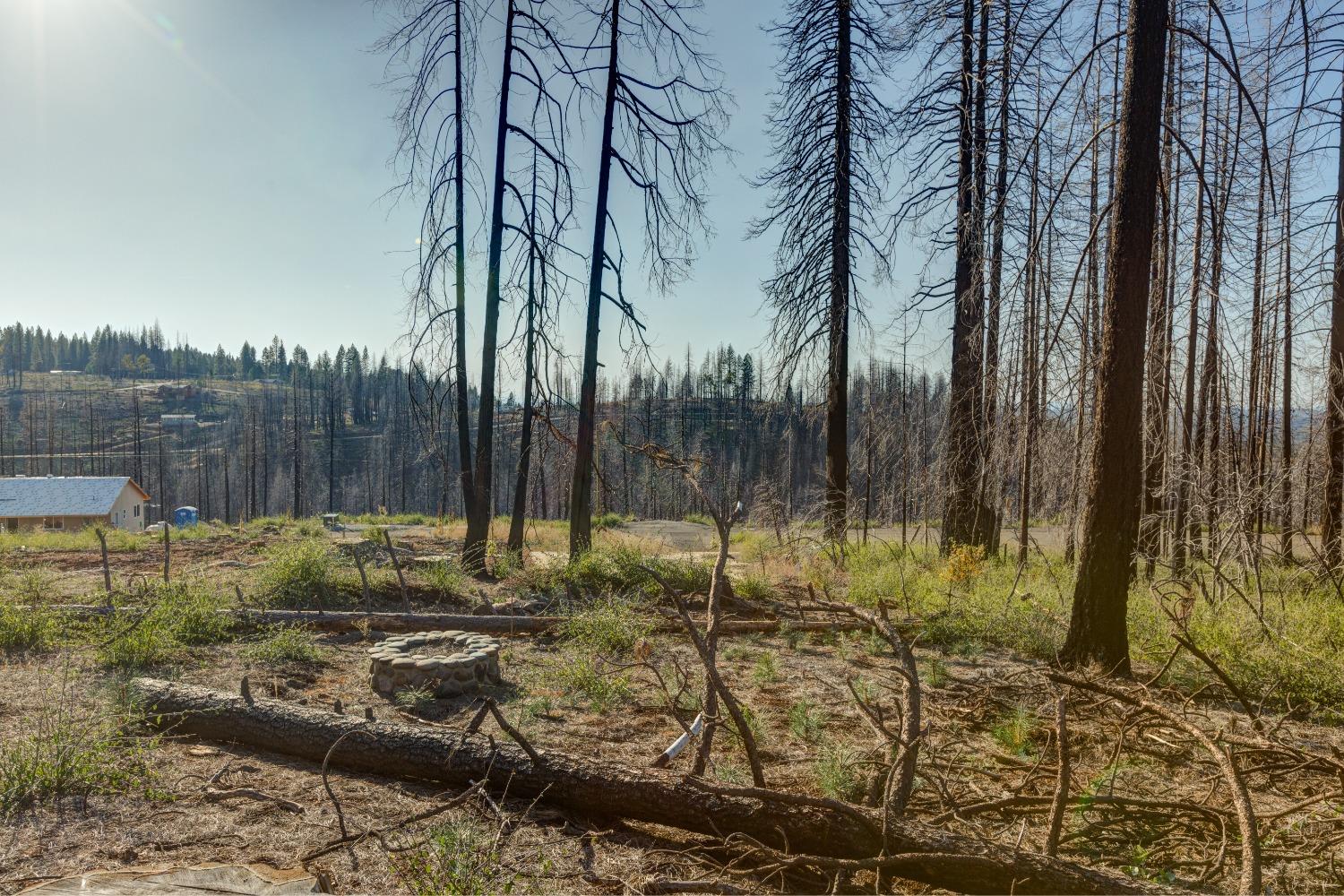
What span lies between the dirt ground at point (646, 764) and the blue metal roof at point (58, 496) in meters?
38.9

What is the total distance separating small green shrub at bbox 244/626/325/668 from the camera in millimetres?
5945

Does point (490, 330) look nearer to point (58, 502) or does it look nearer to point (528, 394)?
point (528, 394)

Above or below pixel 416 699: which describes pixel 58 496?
below

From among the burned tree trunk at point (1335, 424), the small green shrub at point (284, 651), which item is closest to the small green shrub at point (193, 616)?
the small green shrub at point (284, 651)

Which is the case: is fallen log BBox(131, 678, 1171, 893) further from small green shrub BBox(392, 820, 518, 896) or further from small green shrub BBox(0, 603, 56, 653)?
small green shrub BBox(0, 603, 56, 653)

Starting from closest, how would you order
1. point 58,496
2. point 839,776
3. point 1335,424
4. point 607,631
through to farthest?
point 839,776, point 607,631, point 1335,424, point 58,496

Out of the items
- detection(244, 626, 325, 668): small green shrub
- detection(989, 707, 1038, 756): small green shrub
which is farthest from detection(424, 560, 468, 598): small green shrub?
detection(989, 707, 1038, 756): small green shrub

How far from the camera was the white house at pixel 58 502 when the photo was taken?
3434cm

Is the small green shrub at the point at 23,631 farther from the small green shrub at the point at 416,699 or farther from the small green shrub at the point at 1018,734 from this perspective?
the small green shrub at the point at 1018,734

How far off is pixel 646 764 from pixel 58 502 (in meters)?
45.6

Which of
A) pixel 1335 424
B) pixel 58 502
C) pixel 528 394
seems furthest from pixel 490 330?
pixel 58 502

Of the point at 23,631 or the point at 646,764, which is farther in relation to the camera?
the point at 23,631

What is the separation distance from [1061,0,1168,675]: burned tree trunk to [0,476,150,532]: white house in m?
41.6

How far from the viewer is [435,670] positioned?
5.45 m
